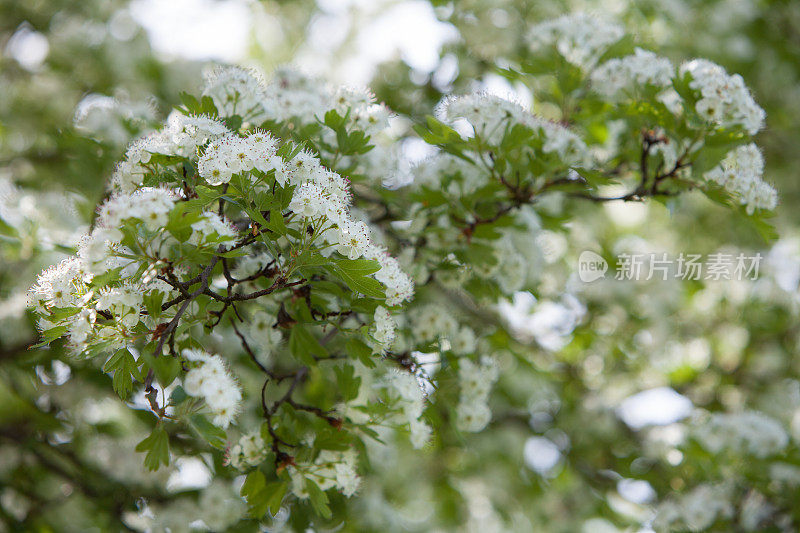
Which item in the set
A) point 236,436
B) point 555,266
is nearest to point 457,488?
point 555,266

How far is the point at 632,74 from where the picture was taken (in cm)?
287

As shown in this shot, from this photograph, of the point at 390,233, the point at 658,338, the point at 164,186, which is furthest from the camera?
the point at 658,338

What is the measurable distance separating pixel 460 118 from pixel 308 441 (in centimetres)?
A: 147

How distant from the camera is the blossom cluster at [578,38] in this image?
322 centimetres

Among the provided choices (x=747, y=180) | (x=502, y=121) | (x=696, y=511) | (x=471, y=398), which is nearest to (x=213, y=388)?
(x=471, y=398)

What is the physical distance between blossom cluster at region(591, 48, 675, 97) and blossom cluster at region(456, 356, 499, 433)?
1.45m

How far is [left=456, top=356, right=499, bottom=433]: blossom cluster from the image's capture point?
2.90 metres

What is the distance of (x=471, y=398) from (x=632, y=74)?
64.0 inches

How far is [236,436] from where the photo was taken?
3.11 meters

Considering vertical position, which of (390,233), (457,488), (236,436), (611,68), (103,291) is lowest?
(457,488)

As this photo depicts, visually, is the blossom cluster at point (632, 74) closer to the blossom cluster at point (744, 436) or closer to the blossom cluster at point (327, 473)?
the blossom cluster at point (327, 473)

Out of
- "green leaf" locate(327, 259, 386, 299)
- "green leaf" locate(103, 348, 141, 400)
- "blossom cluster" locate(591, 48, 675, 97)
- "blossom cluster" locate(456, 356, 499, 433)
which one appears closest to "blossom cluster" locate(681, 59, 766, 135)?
"blossom cluster" locate(591, 48, 675, 97)

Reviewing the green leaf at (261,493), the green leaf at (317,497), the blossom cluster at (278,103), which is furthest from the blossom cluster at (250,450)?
the blossom cluster at (278,103)

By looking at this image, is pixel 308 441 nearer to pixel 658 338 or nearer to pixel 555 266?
pixel 555 266
